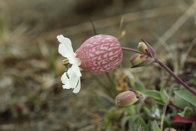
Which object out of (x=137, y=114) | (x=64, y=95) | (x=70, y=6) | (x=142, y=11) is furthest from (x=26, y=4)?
(x=137, y=114)

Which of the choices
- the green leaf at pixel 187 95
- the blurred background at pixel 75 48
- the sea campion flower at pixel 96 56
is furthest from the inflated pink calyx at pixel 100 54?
the blurred background at pixel 75 48

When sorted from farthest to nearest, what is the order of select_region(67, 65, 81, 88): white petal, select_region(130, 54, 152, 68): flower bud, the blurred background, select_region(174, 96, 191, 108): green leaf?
the blurred background, select_region(174, 96, 191, 108): green leaf, select_region(130, 54, 152, 68): flower bud, select_region(67, 65, 81, 88): white petal

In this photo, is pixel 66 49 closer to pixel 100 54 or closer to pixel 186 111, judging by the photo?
pixel 100 54

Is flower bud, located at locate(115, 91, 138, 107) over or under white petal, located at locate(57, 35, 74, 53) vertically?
under

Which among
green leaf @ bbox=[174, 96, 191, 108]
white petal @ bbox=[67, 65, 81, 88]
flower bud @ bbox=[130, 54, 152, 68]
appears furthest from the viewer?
green leaf @ bbox=[174, 96, 191, 108]

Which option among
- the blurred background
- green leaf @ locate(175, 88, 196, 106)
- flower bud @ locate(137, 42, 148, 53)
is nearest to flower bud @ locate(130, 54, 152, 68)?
flower bud @ locate(137, 42, 148, 53)

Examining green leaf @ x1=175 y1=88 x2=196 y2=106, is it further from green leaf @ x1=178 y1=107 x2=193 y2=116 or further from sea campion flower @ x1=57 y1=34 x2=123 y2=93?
sea campion flower @ x1=57 y1=34 x2=123 y2=93
